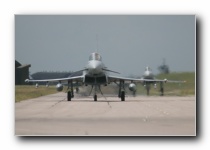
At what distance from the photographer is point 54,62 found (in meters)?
14.9

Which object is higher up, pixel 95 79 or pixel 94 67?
pixel 94 67

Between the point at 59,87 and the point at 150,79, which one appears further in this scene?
the point at 59,87

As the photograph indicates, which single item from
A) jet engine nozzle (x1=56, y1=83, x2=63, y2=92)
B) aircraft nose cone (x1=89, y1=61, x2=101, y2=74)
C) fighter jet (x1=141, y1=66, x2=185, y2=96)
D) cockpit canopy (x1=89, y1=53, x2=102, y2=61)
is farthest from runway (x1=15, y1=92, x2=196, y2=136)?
cockpit canopy (x1=89, y1=53, x2=102, y2=61)

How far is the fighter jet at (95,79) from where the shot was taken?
51.0 ft

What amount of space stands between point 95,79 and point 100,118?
132 inches

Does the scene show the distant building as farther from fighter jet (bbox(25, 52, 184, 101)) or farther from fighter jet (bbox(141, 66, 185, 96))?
fighter jet (bbox(141, 66, 185, 96))

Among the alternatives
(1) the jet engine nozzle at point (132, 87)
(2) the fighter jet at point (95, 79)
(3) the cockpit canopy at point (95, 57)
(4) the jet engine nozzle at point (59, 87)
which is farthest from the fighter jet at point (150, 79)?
(4) the jet engine nozzle at point (59, 87)

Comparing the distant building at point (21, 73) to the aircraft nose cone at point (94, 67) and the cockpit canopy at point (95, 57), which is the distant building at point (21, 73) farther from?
the aircraft nose cone at point (94, 67)

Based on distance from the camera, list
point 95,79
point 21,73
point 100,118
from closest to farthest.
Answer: point 21,73 < point 100,118 < point 95,79

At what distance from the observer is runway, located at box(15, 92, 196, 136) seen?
46.4ft

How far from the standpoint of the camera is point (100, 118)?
14984 millimetres

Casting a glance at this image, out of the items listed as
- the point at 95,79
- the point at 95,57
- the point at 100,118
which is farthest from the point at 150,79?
the point at 95,79

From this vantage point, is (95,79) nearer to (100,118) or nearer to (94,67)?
(94,67)
